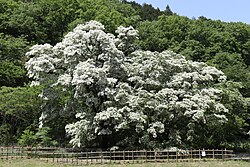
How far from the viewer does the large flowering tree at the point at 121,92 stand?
32531mm

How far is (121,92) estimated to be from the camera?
32656 millimetres

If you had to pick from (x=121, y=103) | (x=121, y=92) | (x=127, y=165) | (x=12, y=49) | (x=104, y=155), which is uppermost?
(x=12, y=49)

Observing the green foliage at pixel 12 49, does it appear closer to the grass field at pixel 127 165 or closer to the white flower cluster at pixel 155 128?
A: the grass field at pixel 127 165

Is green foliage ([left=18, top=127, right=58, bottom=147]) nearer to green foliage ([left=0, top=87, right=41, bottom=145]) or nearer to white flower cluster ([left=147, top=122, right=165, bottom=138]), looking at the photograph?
green foliage ([left=0, top=87, right=41, bottom=145])

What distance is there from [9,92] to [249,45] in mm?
41426

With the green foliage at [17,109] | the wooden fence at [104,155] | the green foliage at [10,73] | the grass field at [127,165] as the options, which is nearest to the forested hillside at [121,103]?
the green foliage at [17,109]

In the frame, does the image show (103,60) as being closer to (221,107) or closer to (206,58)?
(221,107)

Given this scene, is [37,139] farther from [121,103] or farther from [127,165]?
[127,165]

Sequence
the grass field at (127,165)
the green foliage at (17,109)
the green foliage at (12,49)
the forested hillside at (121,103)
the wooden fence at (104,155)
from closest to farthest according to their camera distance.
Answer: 1. the grass field at (127,165)
2. the wooden fence at (104,155)
3. the forested hillside at (121,103)
4. the green foliage at (17,109)
5. the green foliage at (12,49)

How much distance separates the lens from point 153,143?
3300 centimetres

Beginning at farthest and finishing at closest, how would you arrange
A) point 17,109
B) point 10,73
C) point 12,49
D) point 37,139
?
point 12,49, point 10,73, point 17,109, point 37,139

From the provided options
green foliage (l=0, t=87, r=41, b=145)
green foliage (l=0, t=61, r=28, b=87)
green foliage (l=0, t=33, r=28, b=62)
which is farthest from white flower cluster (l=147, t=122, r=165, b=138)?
green foliage (l=0, t=33, r=28, b=62)

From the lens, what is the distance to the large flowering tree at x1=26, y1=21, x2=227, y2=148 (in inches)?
1281

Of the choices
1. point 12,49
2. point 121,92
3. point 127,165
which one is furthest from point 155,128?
point 12,49
